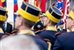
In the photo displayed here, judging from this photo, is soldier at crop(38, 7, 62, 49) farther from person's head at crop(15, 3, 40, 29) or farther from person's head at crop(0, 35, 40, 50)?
person's head at crop(0, 35, 40, 50)

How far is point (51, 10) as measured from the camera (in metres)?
3.14

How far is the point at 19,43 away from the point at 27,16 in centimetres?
167

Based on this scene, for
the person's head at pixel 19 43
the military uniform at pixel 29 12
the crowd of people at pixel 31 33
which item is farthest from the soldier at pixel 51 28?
the person's head at pixel 19 43

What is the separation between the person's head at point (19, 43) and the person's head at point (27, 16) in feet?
5.23

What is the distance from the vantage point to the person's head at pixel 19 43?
0.43 m

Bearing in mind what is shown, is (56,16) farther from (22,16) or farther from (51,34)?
(22,16)

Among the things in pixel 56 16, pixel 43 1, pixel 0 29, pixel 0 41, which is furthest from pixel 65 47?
pixel 43 1

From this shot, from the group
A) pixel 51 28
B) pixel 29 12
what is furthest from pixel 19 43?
pixel 51 28


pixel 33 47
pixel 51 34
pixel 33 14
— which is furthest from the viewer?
pixel 51 34

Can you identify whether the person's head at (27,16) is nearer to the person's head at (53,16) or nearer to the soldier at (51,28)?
the soldier at (51,28)

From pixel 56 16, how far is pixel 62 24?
1.92 metres

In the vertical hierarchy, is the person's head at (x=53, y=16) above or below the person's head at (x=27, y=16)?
below

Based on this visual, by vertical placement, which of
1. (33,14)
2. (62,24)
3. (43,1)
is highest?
(33,14)

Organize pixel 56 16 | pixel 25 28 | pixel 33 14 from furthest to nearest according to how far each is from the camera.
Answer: pixel 56 16 → pixel 33 14 → pixel 25 28
